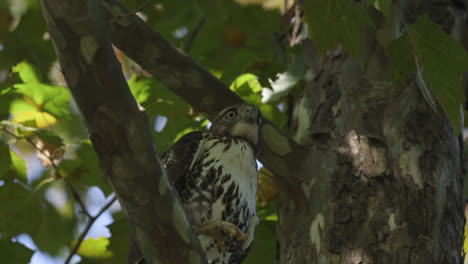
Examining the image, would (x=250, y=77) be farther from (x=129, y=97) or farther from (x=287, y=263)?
(x=129, y=97)

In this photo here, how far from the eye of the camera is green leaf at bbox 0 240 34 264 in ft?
11.5

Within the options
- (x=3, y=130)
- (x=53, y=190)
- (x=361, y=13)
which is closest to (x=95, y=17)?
(x=361, y=13)

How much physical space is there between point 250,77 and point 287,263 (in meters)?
1.37

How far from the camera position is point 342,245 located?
3.14 metres

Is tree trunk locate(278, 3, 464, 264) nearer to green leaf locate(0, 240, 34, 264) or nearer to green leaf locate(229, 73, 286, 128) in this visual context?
green leaf locate(229, 73, 286, 128)

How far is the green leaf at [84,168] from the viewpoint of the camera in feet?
13.8

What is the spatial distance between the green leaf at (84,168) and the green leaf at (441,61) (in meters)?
2.33

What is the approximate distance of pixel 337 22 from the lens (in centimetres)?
243

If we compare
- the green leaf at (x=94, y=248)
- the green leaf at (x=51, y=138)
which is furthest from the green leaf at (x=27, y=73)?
the green leaf at (x=94, y=248)

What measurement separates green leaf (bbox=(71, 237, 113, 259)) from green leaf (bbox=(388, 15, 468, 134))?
8.42 ft

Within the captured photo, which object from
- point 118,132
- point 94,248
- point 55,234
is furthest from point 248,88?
point 118,132

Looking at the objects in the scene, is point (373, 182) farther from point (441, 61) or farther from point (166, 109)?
point (166, 109)

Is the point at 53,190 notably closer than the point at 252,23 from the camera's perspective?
Yes

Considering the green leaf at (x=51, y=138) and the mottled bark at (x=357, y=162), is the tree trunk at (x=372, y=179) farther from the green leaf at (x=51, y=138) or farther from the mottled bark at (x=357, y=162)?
the green leaf at (x=51, y=138)
